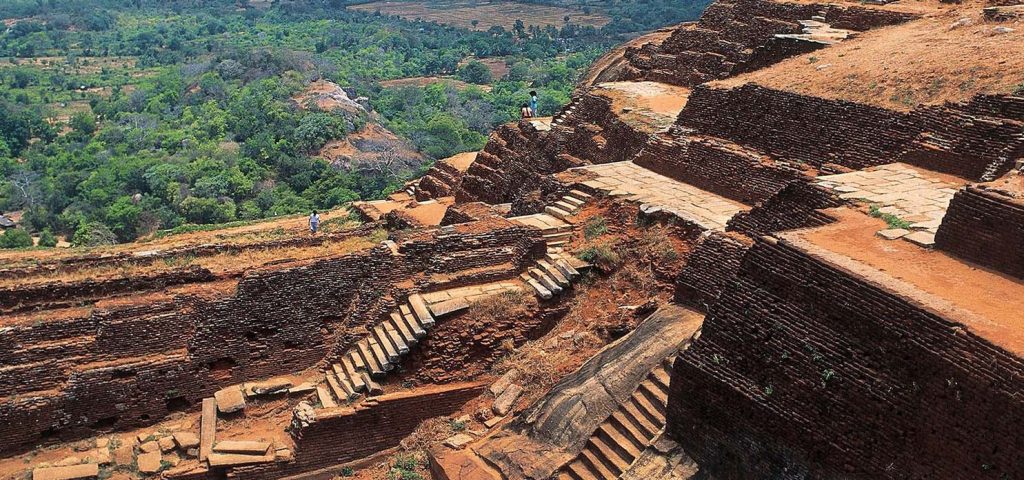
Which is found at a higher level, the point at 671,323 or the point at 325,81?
the point at 671,323

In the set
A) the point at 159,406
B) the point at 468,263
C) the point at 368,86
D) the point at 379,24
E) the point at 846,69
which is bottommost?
the point at 379,24

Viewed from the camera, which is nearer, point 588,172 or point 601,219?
point 601,219

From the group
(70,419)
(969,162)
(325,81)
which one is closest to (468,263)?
(70,419)

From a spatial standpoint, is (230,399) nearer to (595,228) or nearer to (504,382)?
(504,382)

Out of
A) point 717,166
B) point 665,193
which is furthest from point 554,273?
point 717,166

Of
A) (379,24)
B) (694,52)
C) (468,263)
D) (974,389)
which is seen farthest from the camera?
(379,24)

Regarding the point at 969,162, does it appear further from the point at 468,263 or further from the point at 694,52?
the point at 694,52

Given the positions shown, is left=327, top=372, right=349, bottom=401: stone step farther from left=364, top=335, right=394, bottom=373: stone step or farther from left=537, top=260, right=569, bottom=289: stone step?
left=537, top=260, right=569, bottom=289: stone step

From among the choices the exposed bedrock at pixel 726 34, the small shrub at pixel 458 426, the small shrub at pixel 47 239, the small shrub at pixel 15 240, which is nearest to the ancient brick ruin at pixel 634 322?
the small shrub at pixel 458 426
